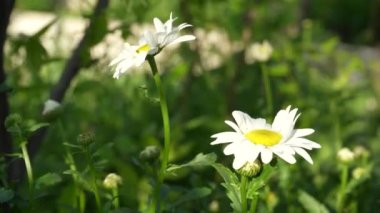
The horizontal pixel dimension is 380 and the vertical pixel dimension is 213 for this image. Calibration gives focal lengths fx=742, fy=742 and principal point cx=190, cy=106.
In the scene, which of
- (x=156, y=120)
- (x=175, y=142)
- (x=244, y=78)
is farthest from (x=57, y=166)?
(x=244, y=78)

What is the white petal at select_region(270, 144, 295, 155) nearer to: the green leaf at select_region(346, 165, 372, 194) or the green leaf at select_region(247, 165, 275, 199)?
the green leaf at select_region(247, 165, 275, 199)

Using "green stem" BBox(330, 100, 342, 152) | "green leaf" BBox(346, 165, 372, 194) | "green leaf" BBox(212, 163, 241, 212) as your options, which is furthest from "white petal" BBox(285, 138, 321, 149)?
"green stem" BBox(330, 100, 342, 152)

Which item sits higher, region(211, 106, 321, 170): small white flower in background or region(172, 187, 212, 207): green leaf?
region(211, 106, 321, 170): small white flower in background

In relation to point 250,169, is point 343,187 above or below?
below

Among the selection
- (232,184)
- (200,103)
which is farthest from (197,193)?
(200,103)

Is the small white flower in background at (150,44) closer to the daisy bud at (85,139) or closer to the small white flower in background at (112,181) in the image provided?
the daisy bud at (85,139)

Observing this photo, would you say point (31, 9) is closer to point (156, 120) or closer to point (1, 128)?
point (156, 120)

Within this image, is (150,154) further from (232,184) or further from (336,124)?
(336,124)

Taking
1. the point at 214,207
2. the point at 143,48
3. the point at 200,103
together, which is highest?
the point at 143,48
